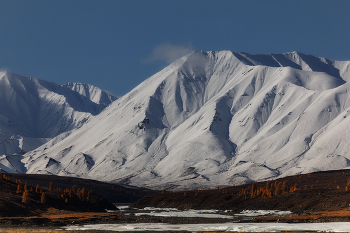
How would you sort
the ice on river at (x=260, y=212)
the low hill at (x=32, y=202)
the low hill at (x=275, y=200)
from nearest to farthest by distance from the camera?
the low hill at (x=32, y=202) < the low hill at (x=275, y=200) < the ice on river at (x=260, y=212)

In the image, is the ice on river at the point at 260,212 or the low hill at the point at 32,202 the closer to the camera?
the low hill at the point at 32,202

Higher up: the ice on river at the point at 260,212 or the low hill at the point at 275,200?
the low hill at the point at 275,200

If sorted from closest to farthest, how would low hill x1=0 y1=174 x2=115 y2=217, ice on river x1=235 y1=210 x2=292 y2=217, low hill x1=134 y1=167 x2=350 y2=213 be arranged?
low hill x1=0 y1=174 x2=115 y2=217, low hill x1=134 y1=167 x2=350 y2=213, ice on river x1=235 y1=210 x2=292 y2=217

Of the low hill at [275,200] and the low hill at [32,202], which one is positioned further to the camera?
the low hill at [275,200]

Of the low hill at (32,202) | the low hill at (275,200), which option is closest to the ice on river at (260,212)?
the low hill at (275,200)

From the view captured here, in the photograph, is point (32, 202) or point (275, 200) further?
point (275, 200)

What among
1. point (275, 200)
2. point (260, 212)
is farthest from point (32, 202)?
point (275, 200)

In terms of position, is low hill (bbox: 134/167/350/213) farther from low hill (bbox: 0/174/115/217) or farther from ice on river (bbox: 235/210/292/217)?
low hill (bbox: 0/174/115/217)

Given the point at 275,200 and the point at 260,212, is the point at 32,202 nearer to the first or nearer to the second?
the point at 260,212

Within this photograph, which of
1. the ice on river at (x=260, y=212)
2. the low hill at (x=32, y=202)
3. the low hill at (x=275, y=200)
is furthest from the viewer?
the ice on river at (x=260, y=212)

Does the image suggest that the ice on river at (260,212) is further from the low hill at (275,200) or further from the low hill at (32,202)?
the low hill at (32,202)

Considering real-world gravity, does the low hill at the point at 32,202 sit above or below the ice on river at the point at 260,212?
above

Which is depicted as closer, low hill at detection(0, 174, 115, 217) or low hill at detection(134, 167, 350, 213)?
low hill at detection(0, 174, 115, 217)

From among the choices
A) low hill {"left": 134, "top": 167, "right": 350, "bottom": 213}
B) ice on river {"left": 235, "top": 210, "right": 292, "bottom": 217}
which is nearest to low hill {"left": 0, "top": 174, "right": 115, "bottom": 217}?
low hill {"left": 134, "top": 167, "right": 350, "bottom": 213}
